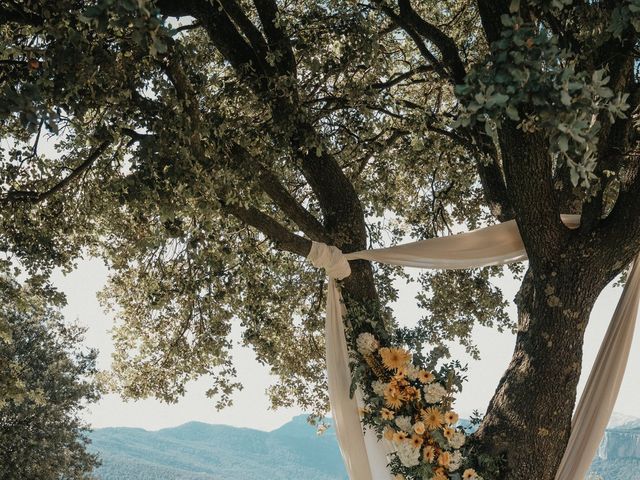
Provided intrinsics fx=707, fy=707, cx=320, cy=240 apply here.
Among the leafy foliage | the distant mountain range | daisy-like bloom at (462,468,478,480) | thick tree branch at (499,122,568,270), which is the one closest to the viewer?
thick tree branch at (499,122,568,270)

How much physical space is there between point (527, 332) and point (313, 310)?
333 cm

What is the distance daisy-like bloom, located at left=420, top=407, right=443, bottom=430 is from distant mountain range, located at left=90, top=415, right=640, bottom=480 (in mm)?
38396

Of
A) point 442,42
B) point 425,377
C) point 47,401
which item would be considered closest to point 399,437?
point 425,377

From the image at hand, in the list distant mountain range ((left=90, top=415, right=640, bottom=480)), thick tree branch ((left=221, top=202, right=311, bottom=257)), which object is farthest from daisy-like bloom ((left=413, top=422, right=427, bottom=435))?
distant mountain range ((left=90, top=415, right=640, bottom=480))

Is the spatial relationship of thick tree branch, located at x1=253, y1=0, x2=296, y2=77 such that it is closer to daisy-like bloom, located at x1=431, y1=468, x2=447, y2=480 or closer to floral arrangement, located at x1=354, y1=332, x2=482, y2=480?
floral arrangement, located at x1=354, y1=332, x2=482, y2=480

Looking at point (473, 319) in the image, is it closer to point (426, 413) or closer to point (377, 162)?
point (377, 162)

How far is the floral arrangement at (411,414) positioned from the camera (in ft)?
15.5

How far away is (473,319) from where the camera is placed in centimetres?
782

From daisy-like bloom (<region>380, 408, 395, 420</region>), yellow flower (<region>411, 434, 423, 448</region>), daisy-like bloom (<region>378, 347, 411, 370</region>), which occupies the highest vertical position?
daisy-like bloom (<region>378, 347, 411, 370</region>)

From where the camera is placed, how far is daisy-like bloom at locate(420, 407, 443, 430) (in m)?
4.80

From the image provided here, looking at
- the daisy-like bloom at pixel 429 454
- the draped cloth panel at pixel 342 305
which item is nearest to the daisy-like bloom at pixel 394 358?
the draped cloth panel at pixel 342 305

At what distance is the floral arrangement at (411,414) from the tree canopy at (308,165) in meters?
0.27

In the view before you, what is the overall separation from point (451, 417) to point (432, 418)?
142 millimetres

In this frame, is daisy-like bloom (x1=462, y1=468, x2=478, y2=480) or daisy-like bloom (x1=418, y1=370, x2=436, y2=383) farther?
daisy-like bloom (x1=418, y1=370, x2=436, y2=383)
